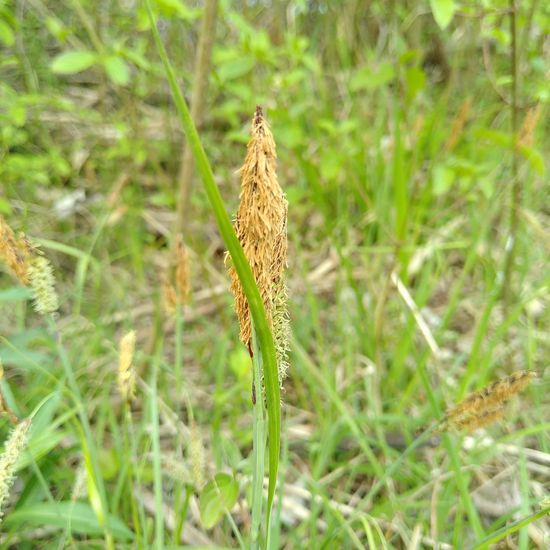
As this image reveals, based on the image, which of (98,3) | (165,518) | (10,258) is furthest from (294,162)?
(10,258)

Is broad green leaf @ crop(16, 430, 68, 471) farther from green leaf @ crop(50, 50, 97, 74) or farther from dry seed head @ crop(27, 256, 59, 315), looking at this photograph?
green leaf @ crop(50, 50, 97, 74)

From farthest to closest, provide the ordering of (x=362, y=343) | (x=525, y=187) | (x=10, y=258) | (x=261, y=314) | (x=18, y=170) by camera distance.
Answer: (x=525, y=187) → (x=18, y=170) → (x=362, y=343) → (x=10, y=258) → (x=261, y=314)

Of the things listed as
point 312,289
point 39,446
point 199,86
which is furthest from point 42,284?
point 312,289

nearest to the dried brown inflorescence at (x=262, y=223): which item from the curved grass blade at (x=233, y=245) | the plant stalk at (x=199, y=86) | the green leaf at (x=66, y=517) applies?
the curved grass blade at (x=233, y=245)

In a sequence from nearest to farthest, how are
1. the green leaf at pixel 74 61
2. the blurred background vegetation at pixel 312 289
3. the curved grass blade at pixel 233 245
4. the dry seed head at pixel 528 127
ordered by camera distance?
the curved grass blade at pixel 233 245, the blurred background vegetation at pixel 312 289, the dry seed head at pixel 528 127, the green leaf at pixel 74 61

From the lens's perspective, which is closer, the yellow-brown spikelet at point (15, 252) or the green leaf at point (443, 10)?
the yellow-brown spikelet at point (15, 252)

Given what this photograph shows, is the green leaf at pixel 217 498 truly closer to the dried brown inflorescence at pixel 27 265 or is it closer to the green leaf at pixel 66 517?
the green leaf at pixel 66 517

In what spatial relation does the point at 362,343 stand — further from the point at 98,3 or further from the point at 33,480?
the point at 98,3

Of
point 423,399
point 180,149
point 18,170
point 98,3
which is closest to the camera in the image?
point 423,399
